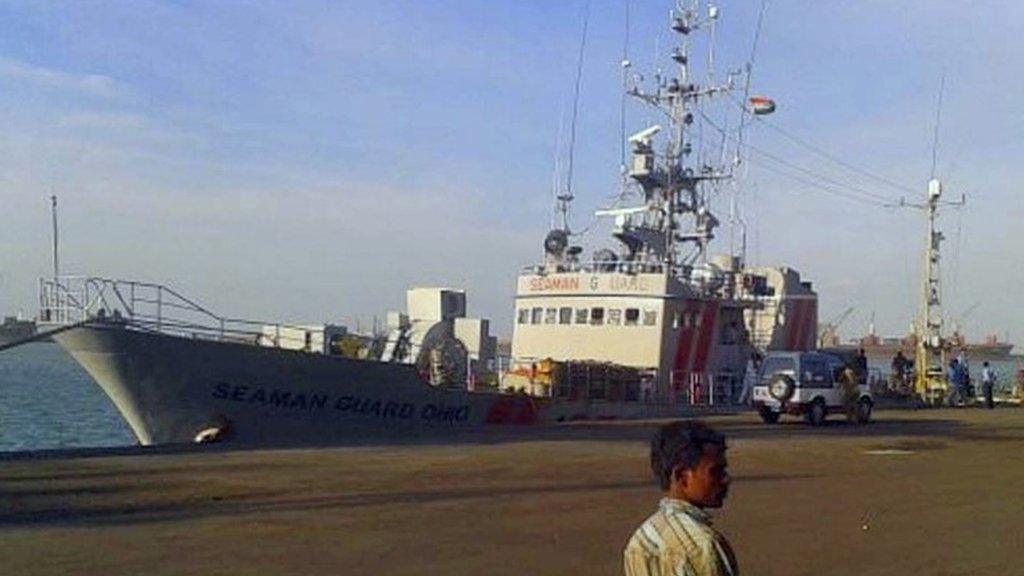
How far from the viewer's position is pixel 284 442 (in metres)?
21.6

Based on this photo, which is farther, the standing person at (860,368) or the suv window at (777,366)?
the standing person at (860,368)

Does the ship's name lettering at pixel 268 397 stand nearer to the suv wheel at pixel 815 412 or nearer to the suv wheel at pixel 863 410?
the suv wheel at pixel 815 412

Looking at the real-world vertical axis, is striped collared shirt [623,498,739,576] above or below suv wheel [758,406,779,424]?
above

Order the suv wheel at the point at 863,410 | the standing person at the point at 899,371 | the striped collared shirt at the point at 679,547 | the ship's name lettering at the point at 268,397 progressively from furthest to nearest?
the standing person at the point at 899,371 < the suv wheel at the point at 863,410 < the ship's name lettering at the point at 268,397 < the striped collared shirt at the point at 679,547

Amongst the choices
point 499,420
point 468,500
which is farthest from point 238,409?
point 468,500

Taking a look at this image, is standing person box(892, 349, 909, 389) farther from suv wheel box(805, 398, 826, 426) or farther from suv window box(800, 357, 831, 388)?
suv wheel box(805, 398, 826, 426)

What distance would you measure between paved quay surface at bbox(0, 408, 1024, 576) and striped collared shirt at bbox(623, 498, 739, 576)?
5886 millimetres

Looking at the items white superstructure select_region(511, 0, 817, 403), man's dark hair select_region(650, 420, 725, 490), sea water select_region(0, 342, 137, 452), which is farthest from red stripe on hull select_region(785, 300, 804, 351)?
man's dark hair select_region(650, 420, 725, 490)

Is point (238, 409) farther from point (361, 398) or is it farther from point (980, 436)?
point (980, 436)

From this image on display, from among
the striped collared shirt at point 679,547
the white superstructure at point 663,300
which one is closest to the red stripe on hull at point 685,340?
the white superstructure at point 663,300

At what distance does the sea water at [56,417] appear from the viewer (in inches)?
1270

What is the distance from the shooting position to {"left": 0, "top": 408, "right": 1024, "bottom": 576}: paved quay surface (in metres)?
9.78

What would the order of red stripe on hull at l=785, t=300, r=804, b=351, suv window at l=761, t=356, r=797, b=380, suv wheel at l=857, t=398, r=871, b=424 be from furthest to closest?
1. red stripe on hull at l=785, t=300, r=804, b=351
2. suv wheel at l=857, t=398, r=871, b=424
3. suv window at l=761, t=356, r=797, b=380

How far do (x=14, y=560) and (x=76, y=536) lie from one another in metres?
1.12
